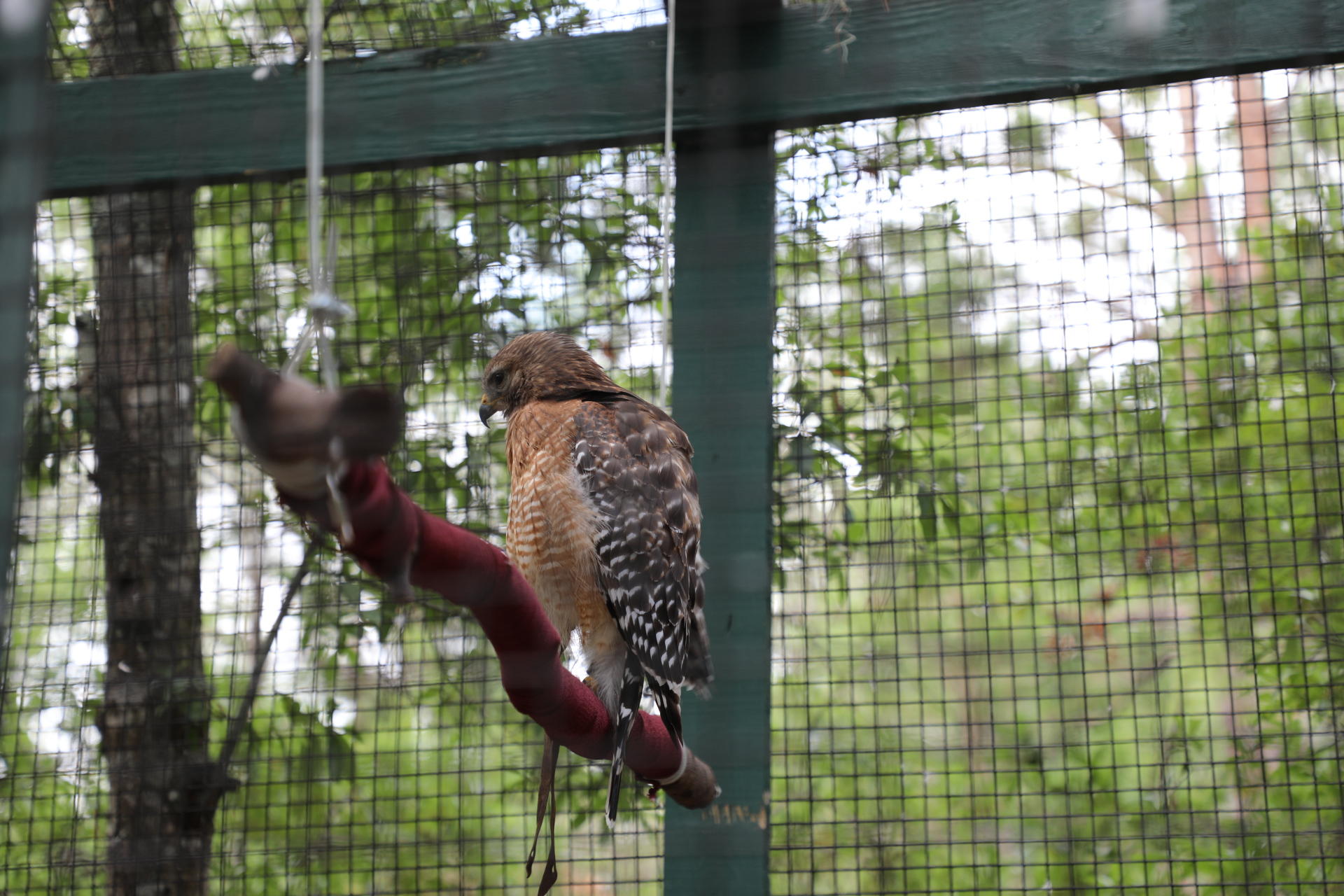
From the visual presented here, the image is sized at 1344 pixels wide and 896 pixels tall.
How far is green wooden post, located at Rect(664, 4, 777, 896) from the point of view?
1.78 m

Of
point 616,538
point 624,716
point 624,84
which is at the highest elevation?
point 624,84

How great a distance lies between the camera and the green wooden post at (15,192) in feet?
1.62

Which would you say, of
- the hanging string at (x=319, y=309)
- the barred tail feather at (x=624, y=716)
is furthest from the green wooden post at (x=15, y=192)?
the barred tail feather at (x=624, y=716)

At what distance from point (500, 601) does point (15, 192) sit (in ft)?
1.84

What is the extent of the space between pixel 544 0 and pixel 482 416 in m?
0.96

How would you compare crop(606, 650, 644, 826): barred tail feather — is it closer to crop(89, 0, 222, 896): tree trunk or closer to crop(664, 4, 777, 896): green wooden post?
crop(664, 4, 777, 896): green wooden post

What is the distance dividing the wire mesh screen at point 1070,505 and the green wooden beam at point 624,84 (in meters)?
0.22

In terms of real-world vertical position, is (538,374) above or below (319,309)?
above

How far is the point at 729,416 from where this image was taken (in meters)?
1.88

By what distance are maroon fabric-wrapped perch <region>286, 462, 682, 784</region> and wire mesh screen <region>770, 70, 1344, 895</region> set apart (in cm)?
69

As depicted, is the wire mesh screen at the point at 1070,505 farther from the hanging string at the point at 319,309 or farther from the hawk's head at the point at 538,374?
the hanging string at the point at 319,309

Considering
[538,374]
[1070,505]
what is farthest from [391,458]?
[1070,505]

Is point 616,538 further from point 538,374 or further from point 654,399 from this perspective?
point 654,399

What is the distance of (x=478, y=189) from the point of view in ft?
9.14
